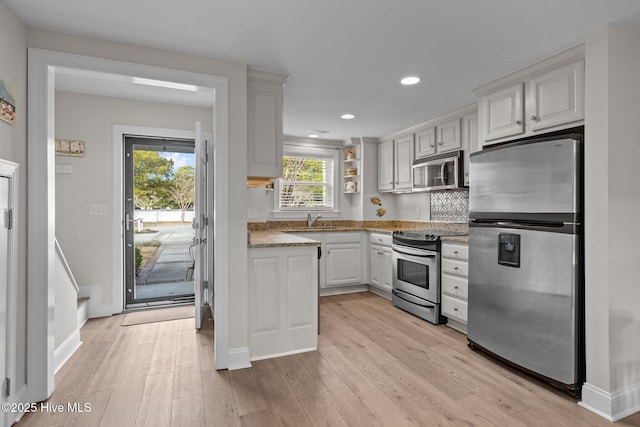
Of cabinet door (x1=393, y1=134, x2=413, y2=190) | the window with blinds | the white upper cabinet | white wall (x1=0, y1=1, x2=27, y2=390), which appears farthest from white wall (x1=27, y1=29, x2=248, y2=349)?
cabinet door (x1=393, y1=134, x2=413, y2=190)

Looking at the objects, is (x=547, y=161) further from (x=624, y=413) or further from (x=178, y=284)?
(x=178, y=284)

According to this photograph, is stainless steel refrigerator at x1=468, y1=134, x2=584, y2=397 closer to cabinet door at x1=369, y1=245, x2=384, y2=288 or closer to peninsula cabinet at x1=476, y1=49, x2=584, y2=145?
peninsula cabinet at x1=476, y1=49, x2=584, y2=145

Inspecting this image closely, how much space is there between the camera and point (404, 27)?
6.62ft

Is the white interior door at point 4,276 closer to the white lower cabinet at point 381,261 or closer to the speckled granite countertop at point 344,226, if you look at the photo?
the speckled granite countertop at point 344,226

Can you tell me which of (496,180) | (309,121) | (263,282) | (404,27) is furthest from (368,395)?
(309,121)

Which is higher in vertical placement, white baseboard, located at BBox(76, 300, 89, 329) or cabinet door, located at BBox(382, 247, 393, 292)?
cabinet door, located at BBox(382, 247, 393, 292)

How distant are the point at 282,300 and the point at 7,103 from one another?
2140 millimetres

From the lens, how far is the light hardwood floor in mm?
1905

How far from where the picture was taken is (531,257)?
7.61 ft

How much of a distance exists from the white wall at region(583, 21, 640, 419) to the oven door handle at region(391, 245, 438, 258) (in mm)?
1530

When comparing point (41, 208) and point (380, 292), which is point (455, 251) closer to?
point (380, 292)

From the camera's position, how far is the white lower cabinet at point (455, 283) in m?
3.17

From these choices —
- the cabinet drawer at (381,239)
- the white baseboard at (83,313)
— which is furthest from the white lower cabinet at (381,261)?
the white baseboard at (83,313)

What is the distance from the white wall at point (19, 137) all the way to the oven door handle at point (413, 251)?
3.33 meters
